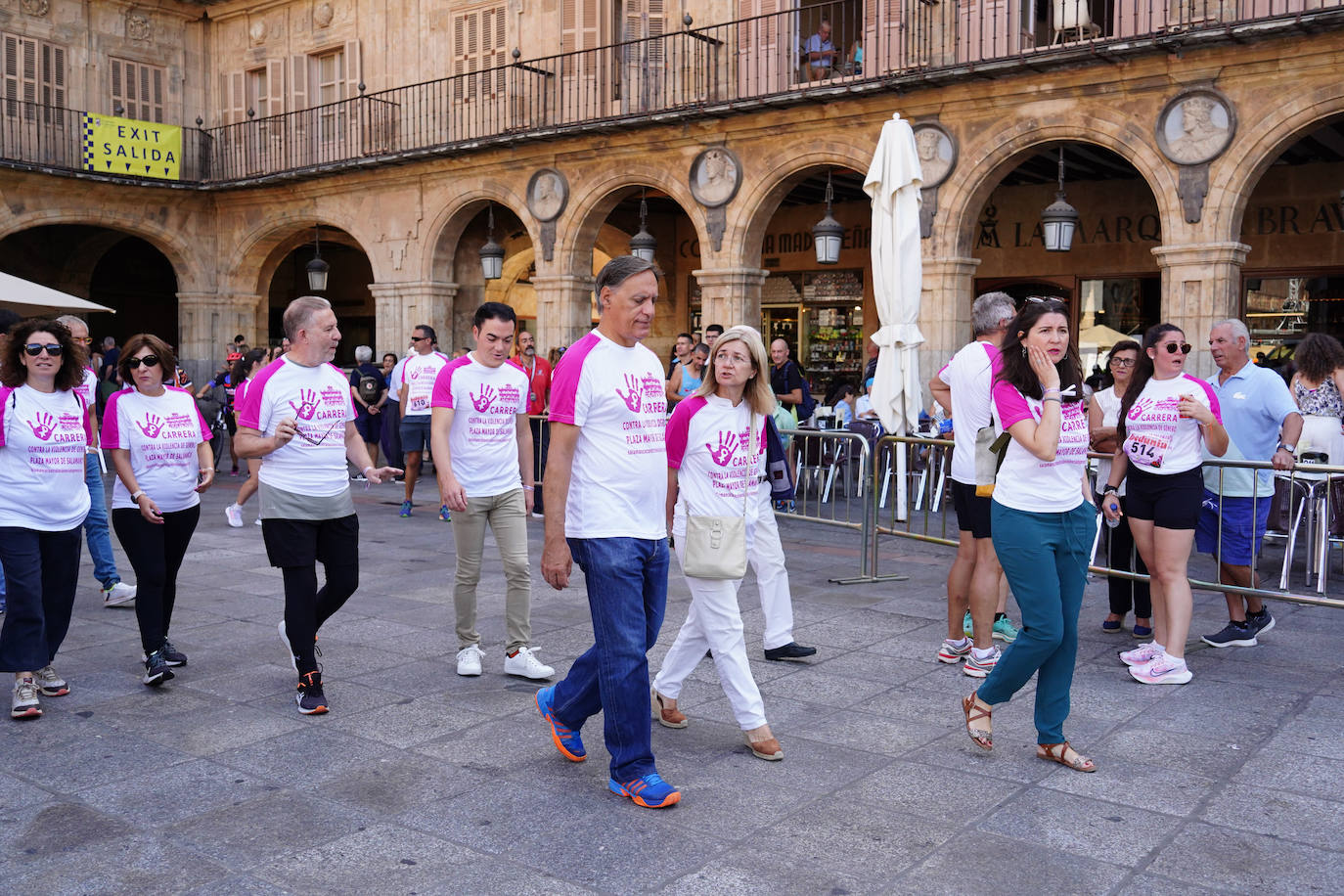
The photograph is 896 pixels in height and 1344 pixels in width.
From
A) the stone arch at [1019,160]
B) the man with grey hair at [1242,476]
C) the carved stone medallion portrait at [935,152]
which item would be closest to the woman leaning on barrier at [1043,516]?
the man with grey hair at [1242,476]

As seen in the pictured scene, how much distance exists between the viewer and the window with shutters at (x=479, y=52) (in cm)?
1938

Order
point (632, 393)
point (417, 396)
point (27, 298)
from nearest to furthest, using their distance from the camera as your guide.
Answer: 1. point (632, 393)
2. point (27, 298)
3. point (417, 396)

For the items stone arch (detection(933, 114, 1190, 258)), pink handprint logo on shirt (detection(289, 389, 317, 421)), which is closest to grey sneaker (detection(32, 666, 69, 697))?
pink handprint logo on shirt (detection(289, 389, 317, 421))

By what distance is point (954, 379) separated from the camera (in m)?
5.69

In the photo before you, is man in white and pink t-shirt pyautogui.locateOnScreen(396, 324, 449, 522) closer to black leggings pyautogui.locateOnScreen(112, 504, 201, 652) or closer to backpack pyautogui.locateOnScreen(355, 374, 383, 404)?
backpack pyautogui.locateOnScreen(355, 374, 383, 404)

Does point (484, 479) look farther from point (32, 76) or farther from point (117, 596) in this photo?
point (32, 76)

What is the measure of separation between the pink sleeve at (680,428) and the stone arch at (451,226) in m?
14.7

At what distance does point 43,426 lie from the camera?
17.1 feet

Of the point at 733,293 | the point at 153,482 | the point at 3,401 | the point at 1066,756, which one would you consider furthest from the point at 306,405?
the point at 733,293

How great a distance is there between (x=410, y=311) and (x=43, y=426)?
1570cm

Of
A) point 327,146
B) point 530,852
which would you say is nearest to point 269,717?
point 530,852

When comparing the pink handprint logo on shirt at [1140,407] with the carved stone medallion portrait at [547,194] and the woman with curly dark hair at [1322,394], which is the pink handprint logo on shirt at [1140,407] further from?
the carved stone medallion portrait at [547,194]

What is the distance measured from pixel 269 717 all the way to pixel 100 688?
106 centimetres

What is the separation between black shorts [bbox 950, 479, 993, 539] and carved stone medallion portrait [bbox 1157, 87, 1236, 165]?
8908 millimetres
